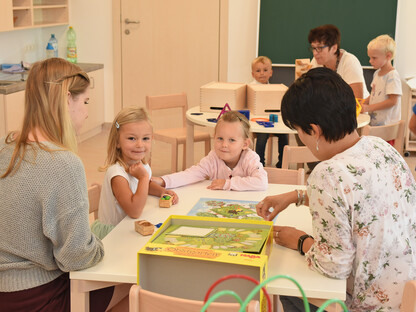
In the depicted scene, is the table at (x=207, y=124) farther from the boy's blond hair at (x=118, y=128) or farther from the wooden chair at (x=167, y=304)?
the wooden chair at (x=167, y=304)

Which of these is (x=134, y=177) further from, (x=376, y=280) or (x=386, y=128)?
(x=386, y=128)

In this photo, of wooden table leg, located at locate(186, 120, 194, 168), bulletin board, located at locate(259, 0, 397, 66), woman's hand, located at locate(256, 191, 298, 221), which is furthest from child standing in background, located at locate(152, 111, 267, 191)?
bulletin board, located at locate(259, 0, 397, 66)

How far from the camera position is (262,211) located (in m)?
2.21

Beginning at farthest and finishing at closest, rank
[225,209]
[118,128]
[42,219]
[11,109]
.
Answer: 1. [11,109]
2. [118,128]
3. [225,209]
4. [42,219]

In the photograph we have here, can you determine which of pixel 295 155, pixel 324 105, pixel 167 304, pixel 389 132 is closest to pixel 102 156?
pixel 389 132

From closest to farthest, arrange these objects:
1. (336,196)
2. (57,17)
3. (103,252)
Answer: (336,196), (103,252), (57,17)

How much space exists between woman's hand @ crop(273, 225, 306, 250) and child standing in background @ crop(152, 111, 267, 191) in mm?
684

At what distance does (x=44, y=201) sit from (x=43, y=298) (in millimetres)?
326

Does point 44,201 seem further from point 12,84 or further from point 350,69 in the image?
point 12,84

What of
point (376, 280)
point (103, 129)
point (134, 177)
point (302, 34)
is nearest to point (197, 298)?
point (376, 280)

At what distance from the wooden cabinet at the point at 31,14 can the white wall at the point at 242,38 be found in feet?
5.95

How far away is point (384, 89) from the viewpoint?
4848 mm

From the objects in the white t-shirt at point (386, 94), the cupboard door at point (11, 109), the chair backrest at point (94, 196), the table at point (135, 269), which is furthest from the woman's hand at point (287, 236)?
the cupboard door at point (11, 109)

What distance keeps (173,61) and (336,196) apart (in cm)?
530
